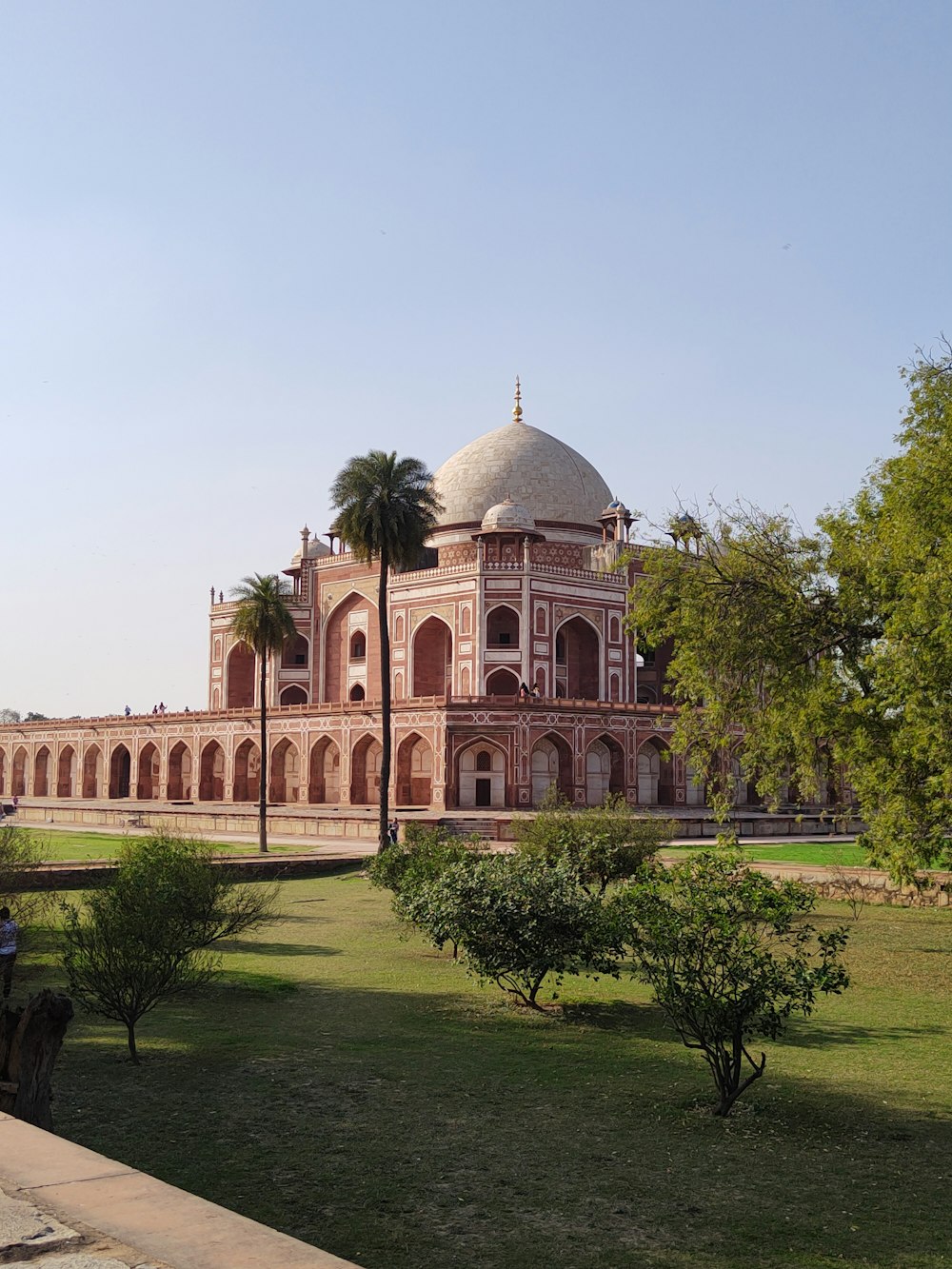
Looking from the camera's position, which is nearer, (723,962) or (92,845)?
(723,962)

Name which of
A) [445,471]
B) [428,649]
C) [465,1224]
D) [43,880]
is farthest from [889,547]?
[445,471]

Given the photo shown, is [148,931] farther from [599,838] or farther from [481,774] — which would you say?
[481,774]

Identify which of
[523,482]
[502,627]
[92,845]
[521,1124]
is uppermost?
[523,482]

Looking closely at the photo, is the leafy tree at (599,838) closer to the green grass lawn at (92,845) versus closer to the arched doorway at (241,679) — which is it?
the green grass lawn at (92,845)

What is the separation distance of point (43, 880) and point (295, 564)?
36039mm

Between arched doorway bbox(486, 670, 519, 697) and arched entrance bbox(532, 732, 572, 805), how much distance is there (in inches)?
184

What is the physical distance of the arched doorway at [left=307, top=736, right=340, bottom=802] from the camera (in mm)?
44375

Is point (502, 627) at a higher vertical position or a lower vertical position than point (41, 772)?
higher

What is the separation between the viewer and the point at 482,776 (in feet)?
130

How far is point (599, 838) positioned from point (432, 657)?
104 ft

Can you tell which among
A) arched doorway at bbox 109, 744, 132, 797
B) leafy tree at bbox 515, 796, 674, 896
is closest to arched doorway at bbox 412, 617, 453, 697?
arched doorway at bbox 109, 744, 132, 797

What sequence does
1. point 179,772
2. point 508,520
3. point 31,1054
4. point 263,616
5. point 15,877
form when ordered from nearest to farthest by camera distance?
point 31,1054, point 15,877, point 263,616, point 508,520, point 179,772

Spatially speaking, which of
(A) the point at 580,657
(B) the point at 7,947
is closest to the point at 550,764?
(A) the point at 580,657

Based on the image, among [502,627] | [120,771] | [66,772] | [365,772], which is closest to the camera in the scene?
[365,772]
